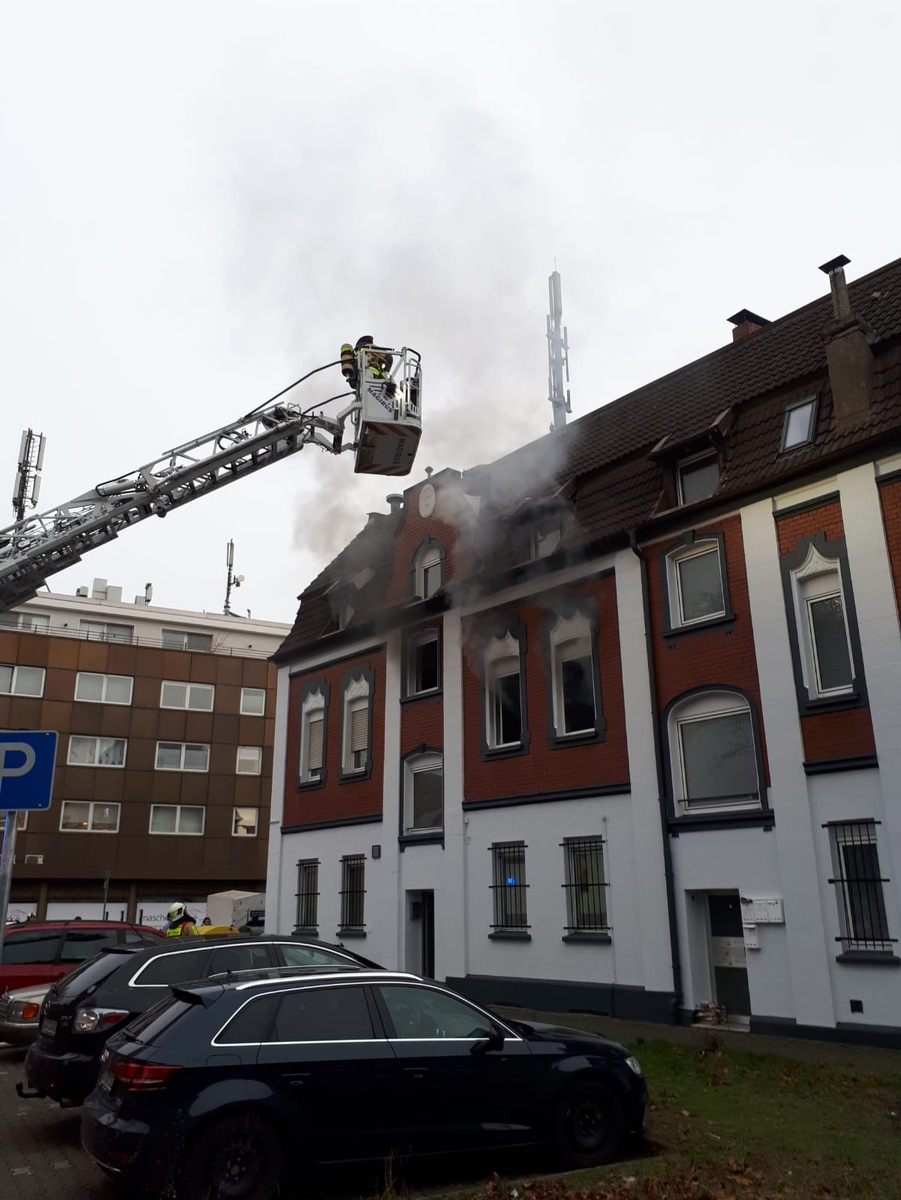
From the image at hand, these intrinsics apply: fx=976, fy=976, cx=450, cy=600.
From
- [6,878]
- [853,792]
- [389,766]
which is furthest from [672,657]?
[6,878]

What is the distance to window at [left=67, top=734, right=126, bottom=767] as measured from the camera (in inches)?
1628

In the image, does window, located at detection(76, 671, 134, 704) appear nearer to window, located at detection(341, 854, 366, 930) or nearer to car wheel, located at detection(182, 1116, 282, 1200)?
window, located at detection(341, 854, 366, 930)

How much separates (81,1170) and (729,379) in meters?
16.3

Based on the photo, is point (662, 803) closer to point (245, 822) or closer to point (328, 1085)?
point (328, 1085)

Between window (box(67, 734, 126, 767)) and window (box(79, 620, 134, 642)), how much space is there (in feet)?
27.0

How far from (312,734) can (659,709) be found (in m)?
11.7

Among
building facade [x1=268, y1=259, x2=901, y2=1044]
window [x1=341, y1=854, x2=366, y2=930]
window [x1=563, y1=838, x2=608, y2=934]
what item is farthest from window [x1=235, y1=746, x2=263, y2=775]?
window [x1=563, y1=838, x2=608, y2=934]

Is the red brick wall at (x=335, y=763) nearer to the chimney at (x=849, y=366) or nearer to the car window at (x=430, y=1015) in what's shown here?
Answer: the chimney at (x=849, y=366)

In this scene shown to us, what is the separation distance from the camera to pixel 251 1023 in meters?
7.27

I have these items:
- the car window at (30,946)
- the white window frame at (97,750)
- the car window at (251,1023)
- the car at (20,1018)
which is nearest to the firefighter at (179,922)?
the car window at (30,946)

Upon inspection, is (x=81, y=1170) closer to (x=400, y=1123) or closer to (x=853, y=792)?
(x=400, y=1123)

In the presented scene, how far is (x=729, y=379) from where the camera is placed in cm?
1875

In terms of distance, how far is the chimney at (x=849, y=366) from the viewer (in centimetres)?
1498

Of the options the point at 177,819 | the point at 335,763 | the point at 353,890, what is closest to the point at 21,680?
the point at 177,819
